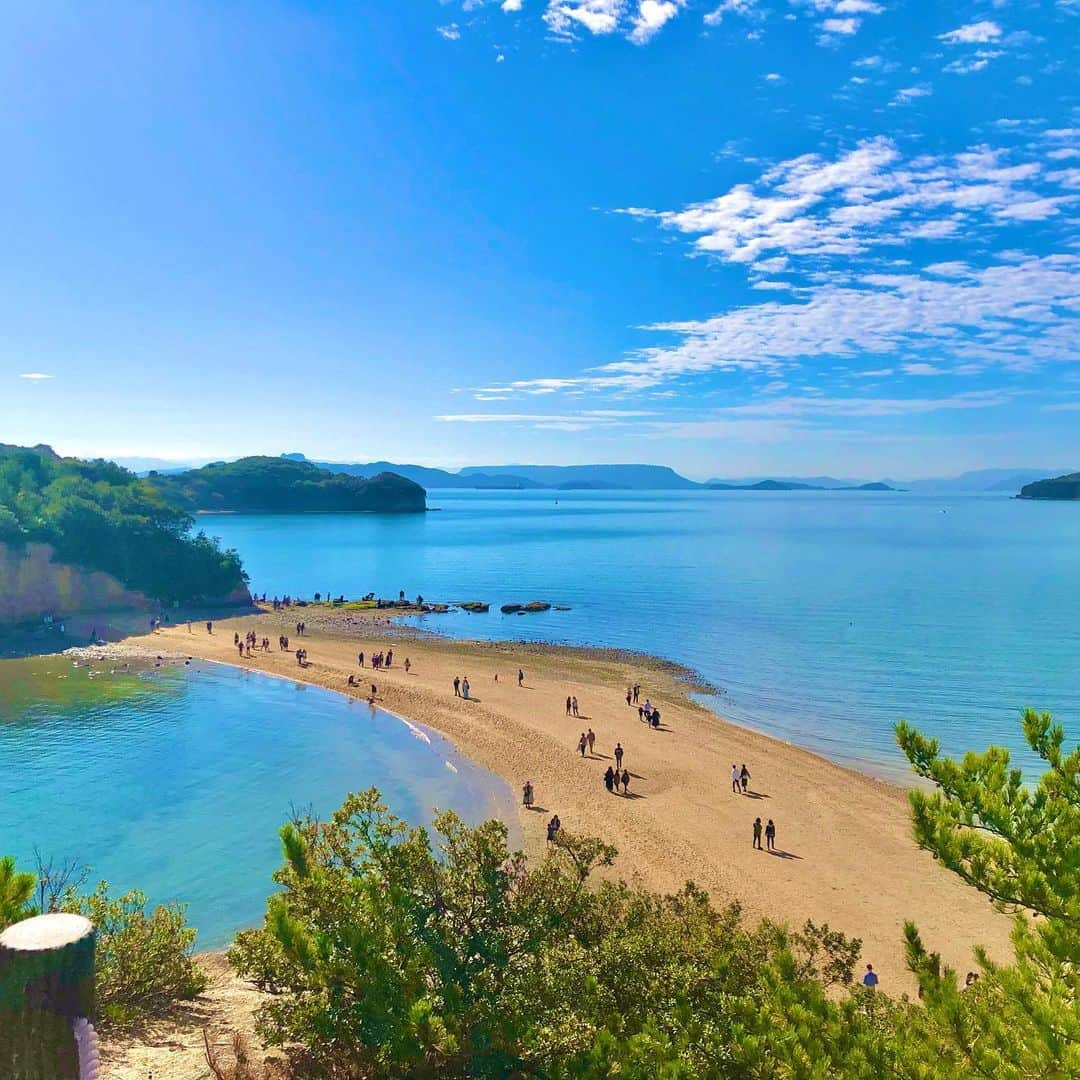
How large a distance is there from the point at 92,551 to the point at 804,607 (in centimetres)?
6387

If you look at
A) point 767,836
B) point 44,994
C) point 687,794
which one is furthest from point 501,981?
point 687,794

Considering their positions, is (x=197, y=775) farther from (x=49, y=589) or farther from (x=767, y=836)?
(x=49, y=589)

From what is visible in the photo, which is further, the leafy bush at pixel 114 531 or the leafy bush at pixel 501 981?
the leafy bush at pixel 114 531

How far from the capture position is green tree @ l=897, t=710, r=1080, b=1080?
700 centimetres

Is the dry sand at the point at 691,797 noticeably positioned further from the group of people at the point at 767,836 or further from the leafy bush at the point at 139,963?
the leafy bush at the point at 139,963

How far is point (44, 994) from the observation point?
403 centimetres

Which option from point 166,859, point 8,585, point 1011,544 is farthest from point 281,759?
point 1011,544

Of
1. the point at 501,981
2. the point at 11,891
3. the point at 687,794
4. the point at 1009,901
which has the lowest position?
the point at 687,794

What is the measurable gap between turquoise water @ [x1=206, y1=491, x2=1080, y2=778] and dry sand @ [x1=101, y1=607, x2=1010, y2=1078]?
4.23 meters

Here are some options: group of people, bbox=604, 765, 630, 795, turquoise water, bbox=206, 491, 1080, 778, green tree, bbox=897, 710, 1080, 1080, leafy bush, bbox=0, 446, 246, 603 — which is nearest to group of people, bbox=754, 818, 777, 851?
group of people, bbox=604, 765, 630, 795

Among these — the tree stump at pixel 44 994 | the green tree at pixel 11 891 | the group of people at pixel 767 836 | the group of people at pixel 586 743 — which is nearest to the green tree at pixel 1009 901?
the tree stump at pixel 44 994

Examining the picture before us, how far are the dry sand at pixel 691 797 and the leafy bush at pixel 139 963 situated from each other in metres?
2.45

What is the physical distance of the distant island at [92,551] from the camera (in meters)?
56.3

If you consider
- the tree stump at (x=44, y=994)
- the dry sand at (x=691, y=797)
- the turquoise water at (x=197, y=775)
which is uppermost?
the tree stump at (x=44, y=994)
